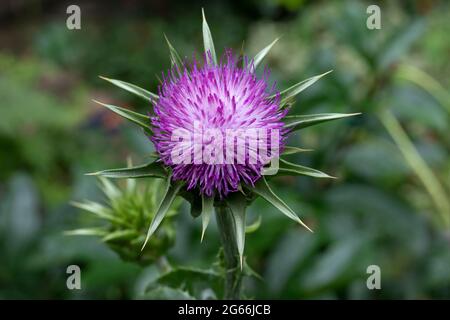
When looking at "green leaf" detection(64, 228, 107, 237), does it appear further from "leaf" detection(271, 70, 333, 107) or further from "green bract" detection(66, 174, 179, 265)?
"leaf" detection(271, 70, 333, 107)

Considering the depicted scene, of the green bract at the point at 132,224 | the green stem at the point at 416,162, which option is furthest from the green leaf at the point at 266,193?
the green stem at the point at 416,162

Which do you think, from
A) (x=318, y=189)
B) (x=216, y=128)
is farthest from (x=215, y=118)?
(x=318, y=189)

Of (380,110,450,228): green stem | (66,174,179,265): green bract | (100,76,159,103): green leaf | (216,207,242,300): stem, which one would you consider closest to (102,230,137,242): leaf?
(66,174,179,265): green bract

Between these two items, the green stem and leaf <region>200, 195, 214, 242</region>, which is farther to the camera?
the green stem

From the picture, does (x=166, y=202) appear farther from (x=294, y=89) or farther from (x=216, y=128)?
(x=294, y=89)

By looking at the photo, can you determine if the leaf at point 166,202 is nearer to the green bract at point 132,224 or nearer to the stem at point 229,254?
the stem at point 229,254

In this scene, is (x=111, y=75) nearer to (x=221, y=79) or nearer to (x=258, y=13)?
(x=258, y=13)
